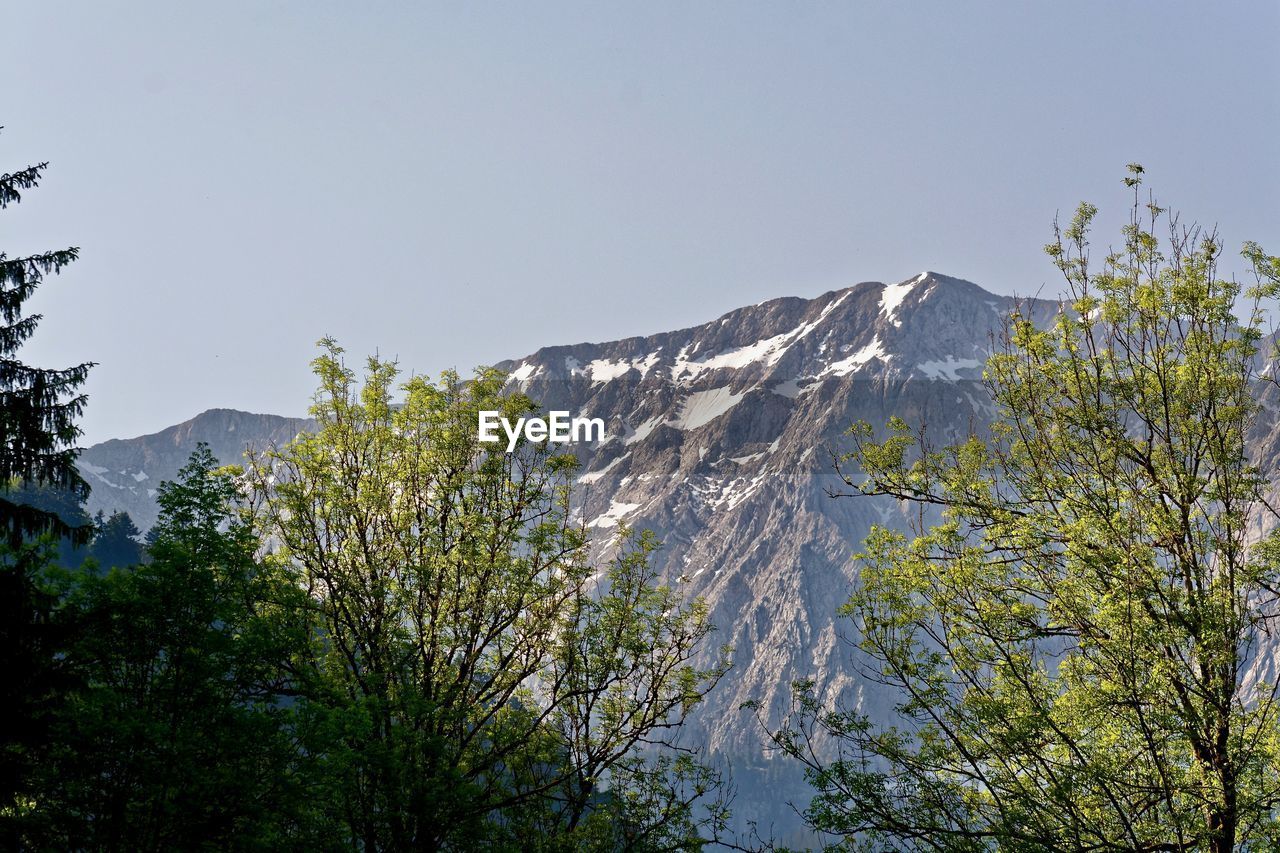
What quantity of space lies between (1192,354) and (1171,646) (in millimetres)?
4483

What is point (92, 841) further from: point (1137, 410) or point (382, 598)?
point (1137, 410)

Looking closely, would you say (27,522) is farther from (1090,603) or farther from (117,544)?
(117,544)

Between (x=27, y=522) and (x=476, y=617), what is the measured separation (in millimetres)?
7832

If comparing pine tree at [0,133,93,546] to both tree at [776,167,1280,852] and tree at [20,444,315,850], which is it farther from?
tree at [776,167,1280,852]

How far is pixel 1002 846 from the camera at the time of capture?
12852mm

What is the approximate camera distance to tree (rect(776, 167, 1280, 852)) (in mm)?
13164

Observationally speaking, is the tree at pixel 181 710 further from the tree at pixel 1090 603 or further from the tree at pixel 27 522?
the tree at pixel 1090 603

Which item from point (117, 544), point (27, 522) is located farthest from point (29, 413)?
point (117, 544)

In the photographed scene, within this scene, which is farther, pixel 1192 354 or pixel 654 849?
pixel 654 849

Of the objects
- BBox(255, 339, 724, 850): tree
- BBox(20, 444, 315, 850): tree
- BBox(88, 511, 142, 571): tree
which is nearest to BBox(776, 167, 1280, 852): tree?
BBox(255, 339, 724, 850): tree

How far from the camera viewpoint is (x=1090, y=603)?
14.5m

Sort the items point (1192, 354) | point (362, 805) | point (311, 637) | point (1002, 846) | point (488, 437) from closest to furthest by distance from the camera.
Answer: point (1002, 846), point (1192, 354), point (362, 805), point (311, 637), point (488, 437)

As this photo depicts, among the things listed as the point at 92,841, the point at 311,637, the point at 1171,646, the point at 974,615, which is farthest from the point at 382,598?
the point at 1171,646

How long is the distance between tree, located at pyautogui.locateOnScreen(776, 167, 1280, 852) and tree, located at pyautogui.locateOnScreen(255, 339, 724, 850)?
205 inches
